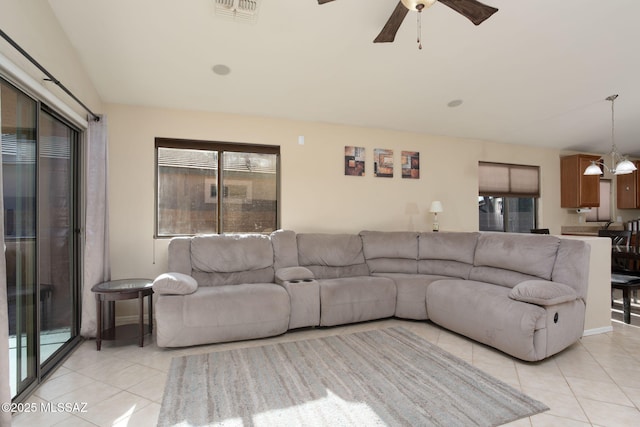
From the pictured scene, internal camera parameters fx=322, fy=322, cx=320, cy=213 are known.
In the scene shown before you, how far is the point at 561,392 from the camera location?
2135 millimetres

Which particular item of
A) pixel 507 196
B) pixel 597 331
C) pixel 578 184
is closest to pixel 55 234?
pixel 597 331

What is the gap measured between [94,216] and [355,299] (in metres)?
2.67

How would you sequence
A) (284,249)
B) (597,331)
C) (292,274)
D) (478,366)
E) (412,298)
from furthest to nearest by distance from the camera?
(284,249) → (412,298) → (292,274) → (597,331) → (478,366)

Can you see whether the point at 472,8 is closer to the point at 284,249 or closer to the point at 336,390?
the point at 336,390

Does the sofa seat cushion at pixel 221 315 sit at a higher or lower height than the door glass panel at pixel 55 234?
lower

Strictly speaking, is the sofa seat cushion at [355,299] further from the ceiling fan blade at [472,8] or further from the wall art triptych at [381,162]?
the ceiling fan blade at [472,8]

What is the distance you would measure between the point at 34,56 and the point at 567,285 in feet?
14.4

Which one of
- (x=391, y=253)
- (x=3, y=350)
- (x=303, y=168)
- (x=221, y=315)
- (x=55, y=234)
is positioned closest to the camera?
(x=3, y=350)

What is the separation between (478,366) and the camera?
8.21 ft

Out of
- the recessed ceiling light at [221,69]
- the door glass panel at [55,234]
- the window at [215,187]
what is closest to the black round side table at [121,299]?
the door glass panel at [55,234]

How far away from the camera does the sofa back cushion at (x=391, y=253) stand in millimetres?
4113

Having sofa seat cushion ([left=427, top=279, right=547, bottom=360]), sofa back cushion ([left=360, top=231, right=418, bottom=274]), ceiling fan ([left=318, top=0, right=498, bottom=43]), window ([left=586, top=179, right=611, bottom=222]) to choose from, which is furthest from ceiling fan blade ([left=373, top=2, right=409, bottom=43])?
window ([left=586, top=179, right=611, bottom=222])

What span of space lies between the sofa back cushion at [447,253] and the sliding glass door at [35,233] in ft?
12.2

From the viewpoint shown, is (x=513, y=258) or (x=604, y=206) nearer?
(x=513, y=258)
